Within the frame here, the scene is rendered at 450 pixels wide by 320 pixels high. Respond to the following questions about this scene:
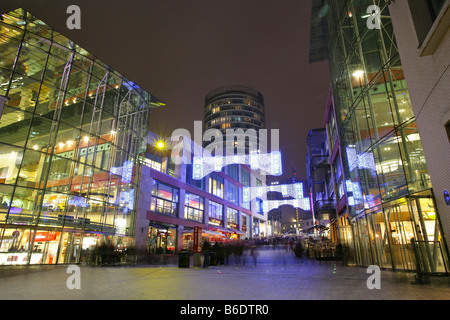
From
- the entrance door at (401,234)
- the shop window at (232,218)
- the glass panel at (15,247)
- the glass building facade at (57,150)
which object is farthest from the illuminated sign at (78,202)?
the shop window at (232,218)

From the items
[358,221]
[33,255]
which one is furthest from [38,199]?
[358,221]

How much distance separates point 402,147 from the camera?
464 inches

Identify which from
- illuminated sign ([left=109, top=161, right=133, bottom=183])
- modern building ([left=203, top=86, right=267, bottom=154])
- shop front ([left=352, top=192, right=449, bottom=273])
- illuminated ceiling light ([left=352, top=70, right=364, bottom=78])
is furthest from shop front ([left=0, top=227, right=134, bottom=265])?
modern building ([left=203, top=86, right=267, bottom=154])

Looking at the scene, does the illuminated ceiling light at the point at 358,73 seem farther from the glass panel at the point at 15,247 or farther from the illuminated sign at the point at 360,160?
the glass panel at the point at 15,247

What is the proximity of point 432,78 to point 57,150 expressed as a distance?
22.3 m

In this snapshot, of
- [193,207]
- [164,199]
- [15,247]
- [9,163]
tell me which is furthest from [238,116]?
[15,247]

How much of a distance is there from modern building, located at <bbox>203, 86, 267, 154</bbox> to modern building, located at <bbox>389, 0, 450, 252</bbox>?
98719 mm

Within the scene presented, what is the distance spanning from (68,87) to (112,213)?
11.0 metres

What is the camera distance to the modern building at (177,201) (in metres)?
A: 29.3

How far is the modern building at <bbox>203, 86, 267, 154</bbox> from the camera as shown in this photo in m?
112

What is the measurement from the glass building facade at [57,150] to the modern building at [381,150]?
18.7 metres

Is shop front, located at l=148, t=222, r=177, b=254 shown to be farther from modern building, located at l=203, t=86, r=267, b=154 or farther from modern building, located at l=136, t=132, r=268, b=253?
modern building, located at l=203, t=86, r=267, b=154
